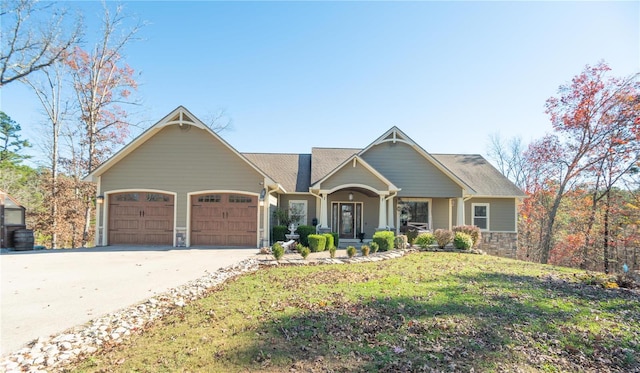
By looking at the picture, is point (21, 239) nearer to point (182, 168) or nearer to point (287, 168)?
→ point (182, 168)

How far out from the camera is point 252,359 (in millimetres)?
3336

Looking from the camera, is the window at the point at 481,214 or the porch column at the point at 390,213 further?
the window at the point at 481,214

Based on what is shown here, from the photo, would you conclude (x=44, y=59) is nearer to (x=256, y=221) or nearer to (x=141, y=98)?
(x=141, y=98)

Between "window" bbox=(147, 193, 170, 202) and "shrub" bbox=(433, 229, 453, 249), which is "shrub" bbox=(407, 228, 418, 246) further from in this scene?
"window" bbox=(147, 193, 170, 202)

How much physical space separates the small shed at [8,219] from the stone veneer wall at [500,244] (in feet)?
72.3

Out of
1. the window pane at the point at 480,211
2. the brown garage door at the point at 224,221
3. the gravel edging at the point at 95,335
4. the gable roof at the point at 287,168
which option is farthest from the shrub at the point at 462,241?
A: the gravel edging at the point at 95,335

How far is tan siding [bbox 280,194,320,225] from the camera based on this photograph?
17016 mm

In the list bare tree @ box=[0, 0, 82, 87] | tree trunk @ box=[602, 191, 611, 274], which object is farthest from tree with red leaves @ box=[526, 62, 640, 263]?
bare tree @ box=[0, 0, 82, 87]

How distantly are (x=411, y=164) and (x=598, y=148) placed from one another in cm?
1023

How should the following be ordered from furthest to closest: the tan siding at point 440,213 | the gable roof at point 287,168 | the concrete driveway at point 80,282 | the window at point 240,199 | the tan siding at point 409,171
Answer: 1. the gable roof at point 287,168
2. the tan siding at point 440,213
3. the tan siding at point 409,171
4. the window at point 240,199
5. the concrete driveway at point 80,282

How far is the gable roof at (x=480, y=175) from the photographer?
57.7 feet

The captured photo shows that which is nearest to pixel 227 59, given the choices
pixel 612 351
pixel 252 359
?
pixel 252 359

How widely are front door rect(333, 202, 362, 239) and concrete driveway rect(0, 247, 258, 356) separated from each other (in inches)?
256

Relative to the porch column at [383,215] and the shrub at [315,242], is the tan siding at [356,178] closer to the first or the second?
the porch column at [383,215]
